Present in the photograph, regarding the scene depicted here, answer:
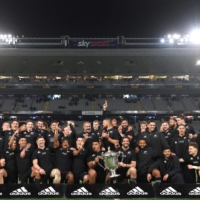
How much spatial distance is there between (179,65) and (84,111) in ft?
33.6

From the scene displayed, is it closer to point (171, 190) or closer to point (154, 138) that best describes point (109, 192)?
point (171, 190)

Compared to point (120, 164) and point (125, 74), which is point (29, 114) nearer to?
point (125, 74)

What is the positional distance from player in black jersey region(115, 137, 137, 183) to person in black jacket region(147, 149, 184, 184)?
378mm

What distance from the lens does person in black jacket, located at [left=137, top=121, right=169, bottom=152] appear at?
7484 millimetres

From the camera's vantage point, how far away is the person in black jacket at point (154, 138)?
7484 millimetres

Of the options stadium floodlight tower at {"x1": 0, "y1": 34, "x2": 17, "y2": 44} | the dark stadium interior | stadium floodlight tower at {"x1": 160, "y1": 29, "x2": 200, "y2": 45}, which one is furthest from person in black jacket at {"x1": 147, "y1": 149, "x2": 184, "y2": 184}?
stadium floodlight tower at {"x1": 0, "y1": 34, "x2": 17, "y2": 44}

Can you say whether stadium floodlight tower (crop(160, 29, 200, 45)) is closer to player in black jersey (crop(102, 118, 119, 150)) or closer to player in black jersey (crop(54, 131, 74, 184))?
player in black jersey (crop(102, 118, 119, 150))

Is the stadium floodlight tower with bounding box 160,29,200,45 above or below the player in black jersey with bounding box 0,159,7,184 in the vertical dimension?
above

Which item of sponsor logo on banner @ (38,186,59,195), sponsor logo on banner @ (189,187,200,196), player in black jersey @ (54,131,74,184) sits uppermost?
player in black jersey @ (54,131,74,184)

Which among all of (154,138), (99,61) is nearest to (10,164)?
(154,138)

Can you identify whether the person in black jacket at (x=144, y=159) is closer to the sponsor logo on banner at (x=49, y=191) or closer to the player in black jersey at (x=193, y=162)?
the player in black jersey at (x=193, y=162)

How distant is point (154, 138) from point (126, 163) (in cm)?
113

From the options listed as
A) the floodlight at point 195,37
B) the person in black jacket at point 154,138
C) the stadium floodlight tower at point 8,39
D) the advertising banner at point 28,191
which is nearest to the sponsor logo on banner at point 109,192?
the advertising banner at point 28,191

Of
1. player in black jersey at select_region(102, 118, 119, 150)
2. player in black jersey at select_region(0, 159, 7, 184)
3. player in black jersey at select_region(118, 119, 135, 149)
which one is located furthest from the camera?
player in black jersey at select_region(118, 119, 135, 149)
